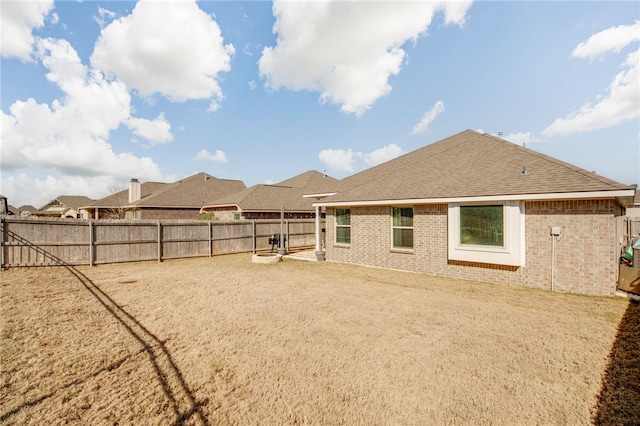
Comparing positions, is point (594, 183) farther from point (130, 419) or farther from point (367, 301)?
point (130, 419)

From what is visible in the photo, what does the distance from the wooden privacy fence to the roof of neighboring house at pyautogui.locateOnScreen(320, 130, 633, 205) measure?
664 centimetres

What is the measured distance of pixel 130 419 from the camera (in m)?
2.87

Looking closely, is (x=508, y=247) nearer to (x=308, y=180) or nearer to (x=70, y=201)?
(x=308, y=180)

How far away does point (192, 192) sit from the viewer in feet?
94.6

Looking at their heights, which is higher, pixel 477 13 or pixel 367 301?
pixel 477 13

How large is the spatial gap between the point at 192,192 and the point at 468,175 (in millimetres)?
26221

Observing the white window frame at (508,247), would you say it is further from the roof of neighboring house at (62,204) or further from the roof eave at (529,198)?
the roof of neighboring house at (62,204)

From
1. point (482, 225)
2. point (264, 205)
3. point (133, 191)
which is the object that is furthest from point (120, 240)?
point (133, 191)

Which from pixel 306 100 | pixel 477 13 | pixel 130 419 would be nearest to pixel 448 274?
pixel 130 419

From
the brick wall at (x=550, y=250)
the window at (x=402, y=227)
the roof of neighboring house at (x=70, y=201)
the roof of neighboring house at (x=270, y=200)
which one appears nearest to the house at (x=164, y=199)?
the roof of neighboring house at (x=270, y=200)

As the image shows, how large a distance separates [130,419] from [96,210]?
34.4 meters

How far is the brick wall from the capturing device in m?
7.41

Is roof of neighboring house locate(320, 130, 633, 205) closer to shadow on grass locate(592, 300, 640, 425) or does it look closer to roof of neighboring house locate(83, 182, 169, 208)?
shadow on grass locate(592, 300, 640, 425)

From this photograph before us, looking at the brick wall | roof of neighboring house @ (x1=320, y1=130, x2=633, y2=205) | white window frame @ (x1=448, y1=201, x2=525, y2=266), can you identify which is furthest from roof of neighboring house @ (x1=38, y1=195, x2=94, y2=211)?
white window frame @ (x1=448, y1=201, x2=525, y2=266)
